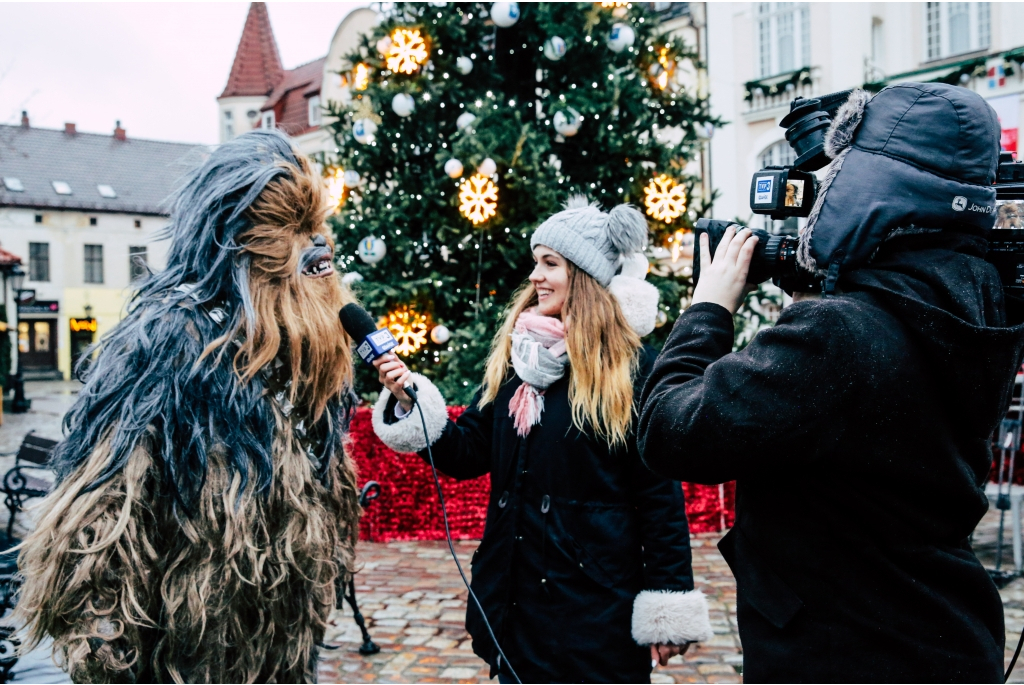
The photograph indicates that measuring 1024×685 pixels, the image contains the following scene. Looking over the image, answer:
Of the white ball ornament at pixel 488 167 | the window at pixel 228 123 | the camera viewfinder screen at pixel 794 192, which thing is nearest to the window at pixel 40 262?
the window at pixel 228 123

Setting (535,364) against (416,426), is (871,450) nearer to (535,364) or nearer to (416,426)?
(535,364)

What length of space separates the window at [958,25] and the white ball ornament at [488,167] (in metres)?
11.5

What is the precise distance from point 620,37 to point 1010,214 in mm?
5195

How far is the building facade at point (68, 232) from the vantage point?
122ft

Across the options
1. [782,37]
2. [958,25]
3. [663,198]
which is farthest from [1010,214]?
[782,37]

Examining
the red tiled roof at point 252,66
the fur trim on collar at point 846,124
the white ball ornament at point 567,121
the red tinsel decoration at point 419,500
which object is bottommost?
the red tinsel decoration at point 419,500

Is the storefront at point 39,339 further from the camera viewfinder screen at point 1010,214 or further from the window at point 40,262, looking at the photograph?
the camera viewfinder screen at point 1010,214

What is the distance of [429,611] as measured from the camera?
5250 millimetres

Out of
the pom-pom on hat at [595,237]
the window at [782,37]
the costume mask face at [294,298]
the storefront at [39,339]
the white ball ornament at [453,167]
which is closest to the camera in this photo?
the costume mask face at [294,298]

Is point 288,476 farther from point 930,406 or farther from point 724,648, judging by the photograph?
point 724,648

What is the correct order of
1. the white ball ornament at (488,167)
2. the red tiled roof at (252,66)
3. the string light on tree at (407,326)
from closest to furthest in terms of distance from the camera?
the white ball ornament at (488,167) < the string light on tree at (407,326) < the red tiled roof at (252,66)

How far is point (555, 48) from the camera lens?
602cm

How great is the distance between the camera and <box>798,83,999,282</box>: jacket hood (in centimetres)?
135

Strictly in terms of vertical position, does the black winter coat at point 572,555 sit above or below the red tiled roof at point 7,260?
below
